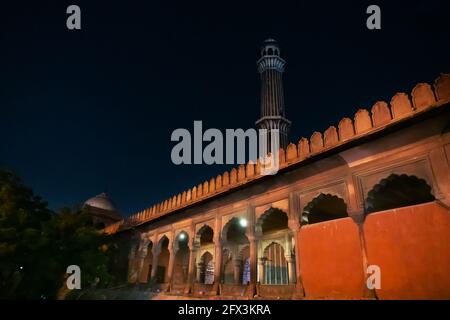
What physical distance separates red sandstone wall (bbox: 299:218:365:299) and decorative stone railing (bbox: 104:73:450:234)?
6.86 feet

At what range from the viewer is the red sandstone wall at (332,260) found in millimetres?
7320

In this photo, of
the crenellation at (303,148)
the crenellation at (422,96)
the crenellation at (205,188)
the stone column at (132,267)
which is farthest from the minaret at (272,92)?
the crenellation at (422,96)

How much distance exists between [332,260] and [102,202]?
22.8 metres

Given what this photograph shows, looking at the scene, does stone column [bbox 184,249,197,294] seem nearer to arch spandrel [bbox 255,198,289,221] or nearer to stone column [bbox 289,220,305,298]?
arch spandrel [bbox 255,198,289,221]

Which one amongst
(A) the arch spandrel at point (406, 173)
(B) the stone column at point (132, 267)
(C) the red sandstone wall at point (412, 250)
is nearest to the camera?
(C) the red sandstone wall at point (412, 250)

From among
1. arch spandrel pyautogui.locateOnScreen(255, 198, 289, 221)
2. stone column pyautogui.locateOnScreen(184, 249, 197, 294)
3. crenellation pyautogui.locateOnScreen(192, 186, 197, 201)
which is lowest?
stone column pyautogui.locateOnScreen(184, 249, 197, 294)

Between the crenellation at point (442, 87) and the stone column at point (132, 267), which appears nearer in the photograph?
the crenellation at point (442, 87)

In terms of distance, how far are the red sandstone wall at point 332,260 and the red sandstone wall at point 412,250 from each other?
51 cm

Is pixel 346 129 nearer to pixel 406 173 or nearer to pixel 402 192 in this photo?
pixel 406 173

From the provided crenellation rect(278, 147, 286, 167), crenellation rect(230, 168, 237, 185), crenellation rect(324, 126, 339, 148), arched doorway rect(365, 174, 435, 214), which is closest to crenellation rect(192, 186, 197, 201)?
crenellation rect(230, 168, 237, 185)

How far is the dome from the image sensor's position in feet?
83.5

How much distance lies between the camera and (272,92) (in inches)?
1431

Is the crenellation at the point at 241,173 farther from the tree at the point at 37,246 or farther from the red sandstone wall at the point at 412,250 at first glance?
the tree at the point at 37,246

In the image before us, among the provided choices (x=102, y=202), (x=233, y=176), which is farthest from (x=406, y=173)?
(x=102, y=202)
